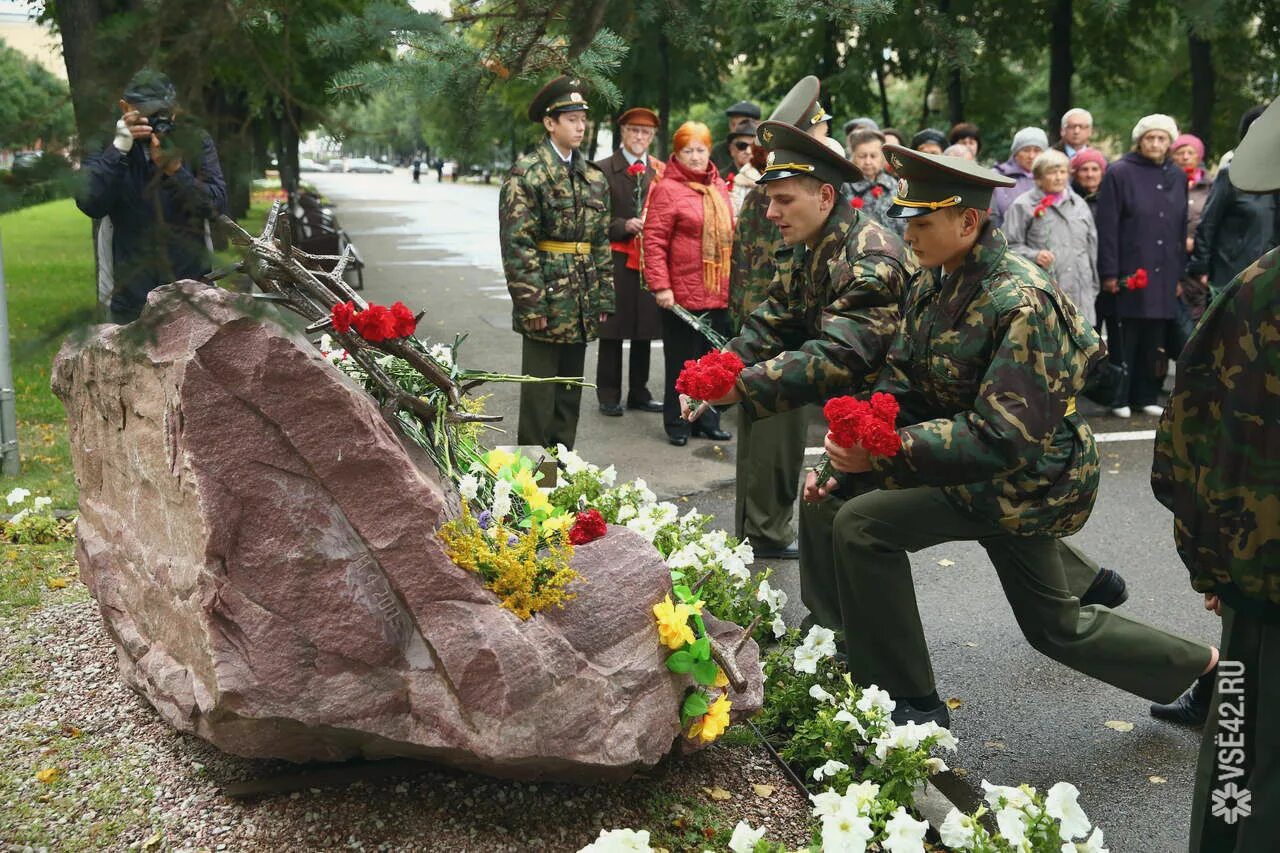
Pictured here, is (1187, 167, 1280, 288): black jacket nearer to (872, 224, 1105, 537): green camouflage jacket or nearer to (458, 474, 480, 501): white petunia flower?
(872, 224, 1105, 537): green camouflage jacket

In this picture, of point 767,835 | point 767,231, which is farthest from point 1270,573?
point 767,231

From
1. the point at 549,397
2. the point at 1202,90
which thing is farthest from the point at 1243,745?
the point at 1202,90

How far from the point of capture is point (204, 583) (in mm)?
2977

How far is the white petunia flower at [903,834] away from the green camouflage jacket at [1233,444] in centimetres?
90

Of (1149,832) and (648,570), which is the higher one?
(648,570)

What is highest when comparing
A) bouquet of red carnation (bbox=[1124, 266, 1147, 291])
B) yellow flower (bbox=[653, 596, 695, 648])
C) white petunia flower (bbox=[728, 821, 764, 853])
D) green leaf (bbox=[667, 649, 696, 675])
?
bouquet of red carnation (bbox=[1124, 266, 1147, 291])

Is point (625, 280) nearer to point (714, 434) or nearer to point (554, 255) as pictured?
point (714, 434)

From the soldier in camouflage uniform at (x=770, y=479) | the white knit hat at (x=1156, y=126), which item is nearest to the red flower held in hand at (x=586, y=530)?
the soldier in camouflage uniform at (x=770, y=479)

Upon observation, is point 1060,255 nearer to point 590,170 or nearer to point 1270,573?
point 590,170

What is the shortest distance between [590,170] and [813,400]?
319cm

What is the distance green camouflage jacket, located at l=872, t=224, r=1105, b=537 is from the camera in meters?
3.41

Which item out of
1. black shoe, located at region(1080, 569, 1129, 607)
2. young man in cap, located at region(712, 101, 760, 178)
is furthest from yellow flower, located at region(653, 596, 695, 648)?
young man in cap, located at region(712, 101, 760, 178)

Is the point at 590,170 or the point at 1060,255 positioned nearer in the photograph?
the point at 590,170

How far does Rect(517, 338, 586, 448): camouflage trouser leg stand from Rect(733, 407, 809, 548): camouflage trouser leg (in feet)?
4.43
